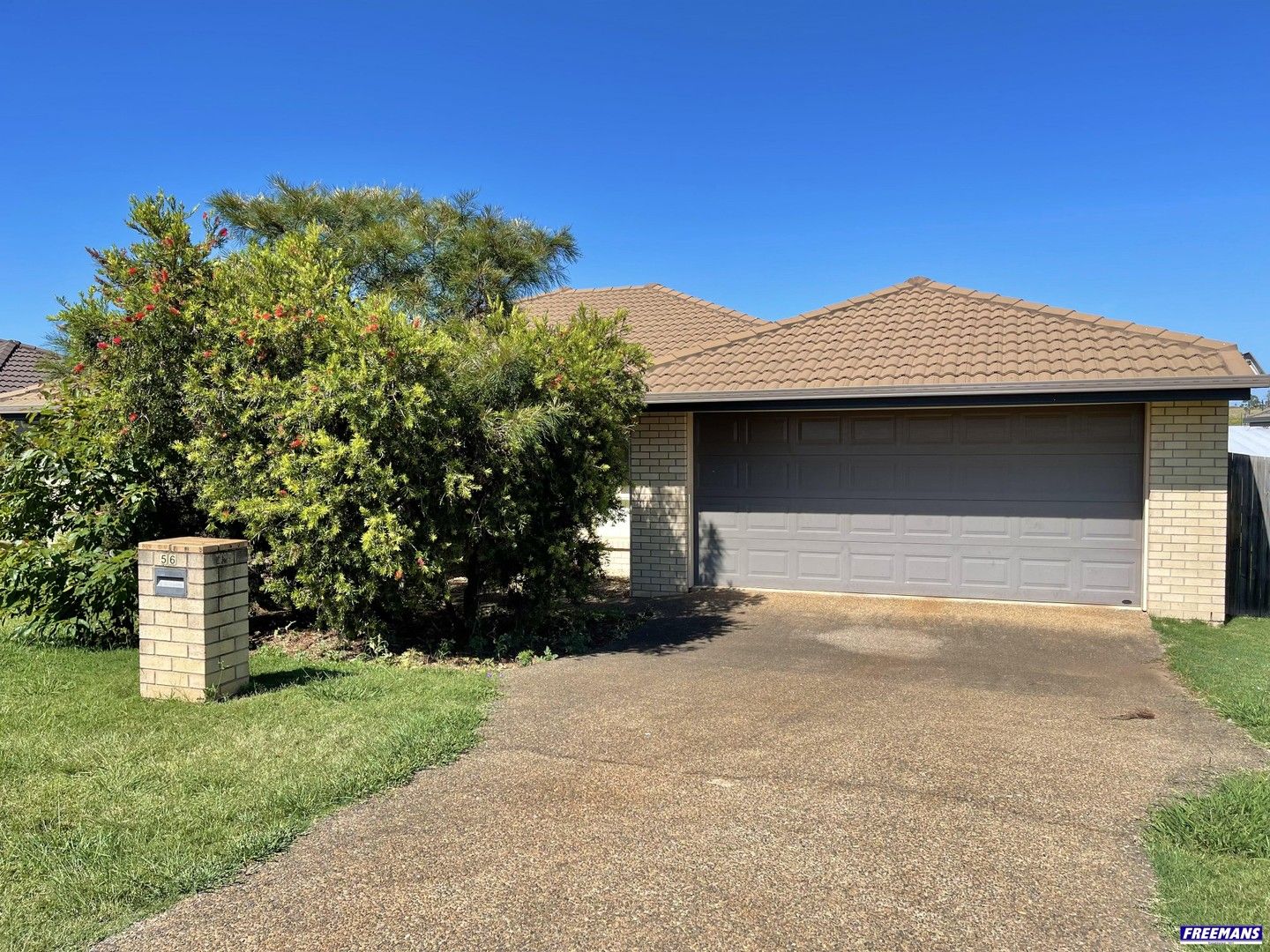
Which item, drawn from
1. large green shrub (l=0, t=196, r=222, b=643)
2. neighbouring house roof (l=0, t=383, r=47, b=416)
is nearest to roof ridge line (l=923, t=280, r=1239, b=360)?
large green shrub (l=0, t=196, r=222, b=643)

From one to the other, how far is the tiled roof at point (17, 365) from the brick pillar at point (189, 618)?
16.2 m

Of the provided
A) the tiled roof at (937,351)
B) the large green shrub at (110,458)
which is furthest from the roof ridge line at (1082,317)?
the large green shrub at (110,458)

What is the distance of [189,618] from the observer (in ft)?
18.6

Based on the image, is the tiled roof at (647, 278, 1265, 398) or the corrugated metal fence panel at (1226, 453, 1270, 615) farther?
the corrugated metal fence panel at (1226, 453, 1270, 615)

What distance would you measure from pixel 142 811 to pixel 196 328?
191 inches

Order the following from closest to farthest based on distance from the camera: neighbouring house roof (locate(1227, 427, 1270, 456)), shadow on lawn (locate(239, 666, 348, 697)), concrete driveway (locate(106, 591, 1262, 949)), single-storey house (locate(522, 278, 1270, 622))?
concrete driveway (locate(106, 591, 1262, 949)) < shadow on lawn (locate(239, 666, 348, 697)) < single-storey house (locate(522, 278, 1270, 622)) < neighbouring house roof (locate(1227, 427, 1270, 456))

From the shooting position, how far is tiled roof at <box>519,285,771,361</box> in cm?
1408

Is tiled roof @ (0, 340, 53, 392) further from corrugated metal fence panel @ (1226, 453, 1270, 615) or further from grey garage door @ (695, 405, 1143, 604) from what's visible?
corrugated metal fence panel @ (1226, 453, 1270, 615)

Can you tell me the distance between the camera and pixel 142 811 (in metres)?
3.94

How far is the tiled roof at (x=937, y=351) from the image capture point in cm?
887

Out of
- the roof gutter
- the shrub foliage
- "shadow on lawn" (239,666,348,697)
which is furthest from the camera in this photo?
the roof gutter

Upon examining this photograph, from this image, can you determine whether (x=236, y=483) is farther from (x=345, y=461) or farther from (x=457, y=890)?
(x=457, y=890)

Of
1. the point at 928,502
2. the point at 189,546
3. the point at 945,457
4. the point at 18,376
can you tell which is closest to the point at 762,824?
the point at 189,546

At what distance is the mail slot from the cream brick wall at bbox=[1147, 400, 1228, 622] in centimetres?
923
